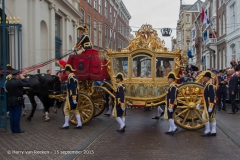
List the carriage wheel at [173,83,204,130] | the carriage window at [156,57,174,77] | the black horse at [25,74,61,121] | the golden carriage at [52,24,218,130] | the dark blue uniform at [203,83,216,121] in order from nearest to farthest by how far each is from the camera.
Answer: the dark blue uniform at [203,83,216,121] < the carriage wheel at [173,83,204,130] < the golden carriage at [52,24,218,130] < the carriage window at [156,57,174,77] < the black horse at [25,74,61,121]

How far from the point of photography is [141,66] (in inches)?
355

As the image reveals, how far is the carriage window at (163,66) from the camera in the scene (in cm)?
891

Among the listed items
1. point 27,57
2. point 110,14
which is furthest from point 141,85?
point 110,14

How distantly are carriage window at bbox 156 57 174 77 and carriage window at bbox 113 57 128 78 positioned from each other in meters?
A: 0.99

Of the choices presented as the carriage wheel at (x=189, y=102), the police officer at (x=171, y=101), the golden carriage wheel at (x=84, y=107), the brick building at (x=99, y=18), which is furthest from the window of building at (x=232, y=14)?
the golden carriage wheel at (x=84, y=107)

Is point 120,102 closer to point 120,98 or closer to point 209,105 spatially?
point 120,98

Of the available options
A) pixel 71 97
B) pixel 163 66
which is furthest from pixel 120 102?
pixel 163 66

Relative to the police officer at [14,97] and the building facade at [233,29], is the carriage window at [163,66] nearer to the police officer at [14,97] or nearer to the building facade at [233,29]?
the police officer at [14,97]

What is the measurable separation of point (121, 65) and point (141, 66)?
68 cm

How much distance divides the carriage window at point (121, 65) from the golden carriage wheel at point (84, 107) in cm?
128

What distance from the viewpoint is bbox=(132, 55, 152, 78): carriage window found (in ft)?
29.4

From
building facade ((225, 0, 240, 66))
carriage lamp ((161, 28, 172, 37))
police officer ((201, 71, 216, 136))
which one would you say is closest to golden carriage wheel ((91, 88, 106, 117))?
police officer ((201, 71, 216, 136))

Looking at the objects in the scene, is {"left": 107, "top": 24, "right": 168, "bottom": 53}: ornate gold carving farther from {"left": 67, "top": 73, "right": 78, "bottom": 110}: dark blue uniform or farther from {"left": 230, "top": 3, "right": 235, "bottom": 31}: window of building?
{"left": 230, "top": 3, "right": 235, "bottom": 31}: window of building

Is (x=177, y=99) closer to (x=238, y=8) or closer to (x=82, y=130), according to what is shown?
(x=82, y=130)
